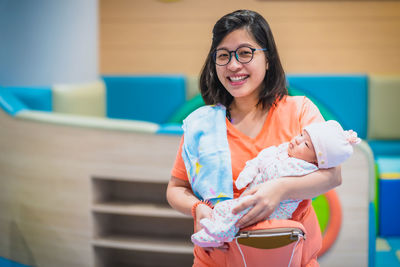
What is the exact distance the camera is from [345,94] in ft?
13.1

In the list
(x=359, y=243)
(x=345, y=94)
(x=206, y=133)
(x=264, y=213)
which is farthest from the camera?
(x=345, y=94)

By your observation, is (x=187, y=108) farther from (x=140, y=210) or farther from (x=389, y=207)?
(x=140, y=210)

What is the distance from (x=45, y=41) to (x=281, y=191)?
2492 millimetres

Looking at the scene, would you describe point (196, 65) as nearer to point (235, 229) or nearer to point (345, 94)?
point (345, 94)

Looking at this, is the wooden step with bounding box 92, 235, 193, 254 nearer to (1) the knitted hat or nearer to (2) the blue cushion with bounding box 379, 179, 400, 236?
(1) the knitted hat

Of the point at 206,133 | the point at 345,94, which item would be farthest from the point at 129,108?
the point at 206,133

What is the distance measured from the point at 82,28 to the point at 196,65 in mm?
1206

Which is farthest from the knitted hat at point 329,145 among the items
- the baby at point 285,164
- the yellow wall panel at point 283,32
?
the yellow wall panel at point 283,32

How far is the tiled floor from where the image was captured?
263 centimetres

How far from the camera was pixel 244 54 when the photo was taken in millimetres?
1188

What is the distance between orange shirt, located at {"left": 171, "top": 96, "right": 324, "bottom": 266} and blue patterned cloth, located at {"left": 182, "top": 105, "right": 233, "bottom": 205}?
31 millimetres

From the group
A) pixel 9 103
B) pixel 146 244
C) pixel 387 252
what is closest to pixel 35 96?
pixel 9 103

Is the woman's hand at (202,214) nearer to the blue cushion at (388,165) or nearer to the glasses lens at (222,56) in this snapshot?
the glasses lens at (222,56)

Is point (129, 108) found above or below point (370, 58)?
below
